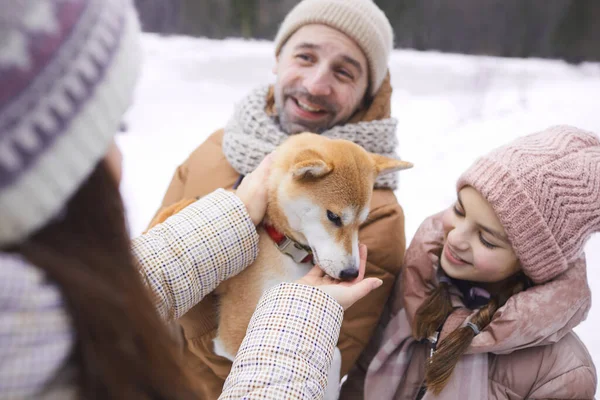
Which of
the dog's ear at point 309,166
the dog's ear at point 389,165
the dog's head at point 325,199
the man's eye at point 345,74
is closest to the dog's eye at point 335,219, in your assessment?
the dog's head at point 325,199

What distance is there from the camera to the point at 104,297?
61cm

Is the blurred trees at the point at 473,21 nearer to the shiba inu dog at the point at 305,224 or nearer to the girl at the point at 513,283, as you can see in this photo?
the girl at the point at 513,283

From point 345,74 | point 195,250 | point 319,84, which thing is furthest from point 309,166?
point 345,74

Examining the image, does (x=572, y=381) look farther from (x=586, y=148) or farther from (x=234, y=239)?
(x=234, y=239)

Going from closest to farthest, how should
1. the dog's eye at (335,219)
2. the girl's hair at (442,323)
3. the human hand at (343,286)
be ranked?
1. the human hand at (343,286)
2. the girl's hair at (442,323)
3. the dog's eye at (335,219)

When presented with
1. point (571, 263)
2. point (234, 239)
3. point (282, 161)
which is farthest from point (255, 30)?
point (571, 263)

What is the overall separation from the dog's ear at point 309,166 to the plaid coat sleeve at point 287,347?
419 mm

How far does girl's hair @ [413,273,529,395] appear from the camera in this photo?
1.38m

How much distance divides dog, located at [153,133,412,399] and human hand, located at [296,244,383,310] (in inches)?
1.3

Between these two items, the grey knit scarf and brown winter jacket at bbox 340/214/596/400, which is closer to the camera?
brown winter jacket at bbox 340/214/596/400

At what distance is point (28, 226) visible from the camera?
0.57 m

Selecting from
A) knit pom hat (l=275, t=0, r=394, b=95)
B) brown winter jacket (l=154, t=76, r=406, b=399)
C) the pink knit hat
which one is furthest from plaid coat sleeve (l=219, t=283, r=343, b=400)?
knit pom hat (l=275, t=0, r=394, b=95)

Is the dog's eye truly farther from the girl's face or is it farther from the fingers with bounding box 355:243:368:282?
the girl's face

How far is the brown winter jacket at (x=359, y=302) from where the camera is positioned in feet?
5.37
